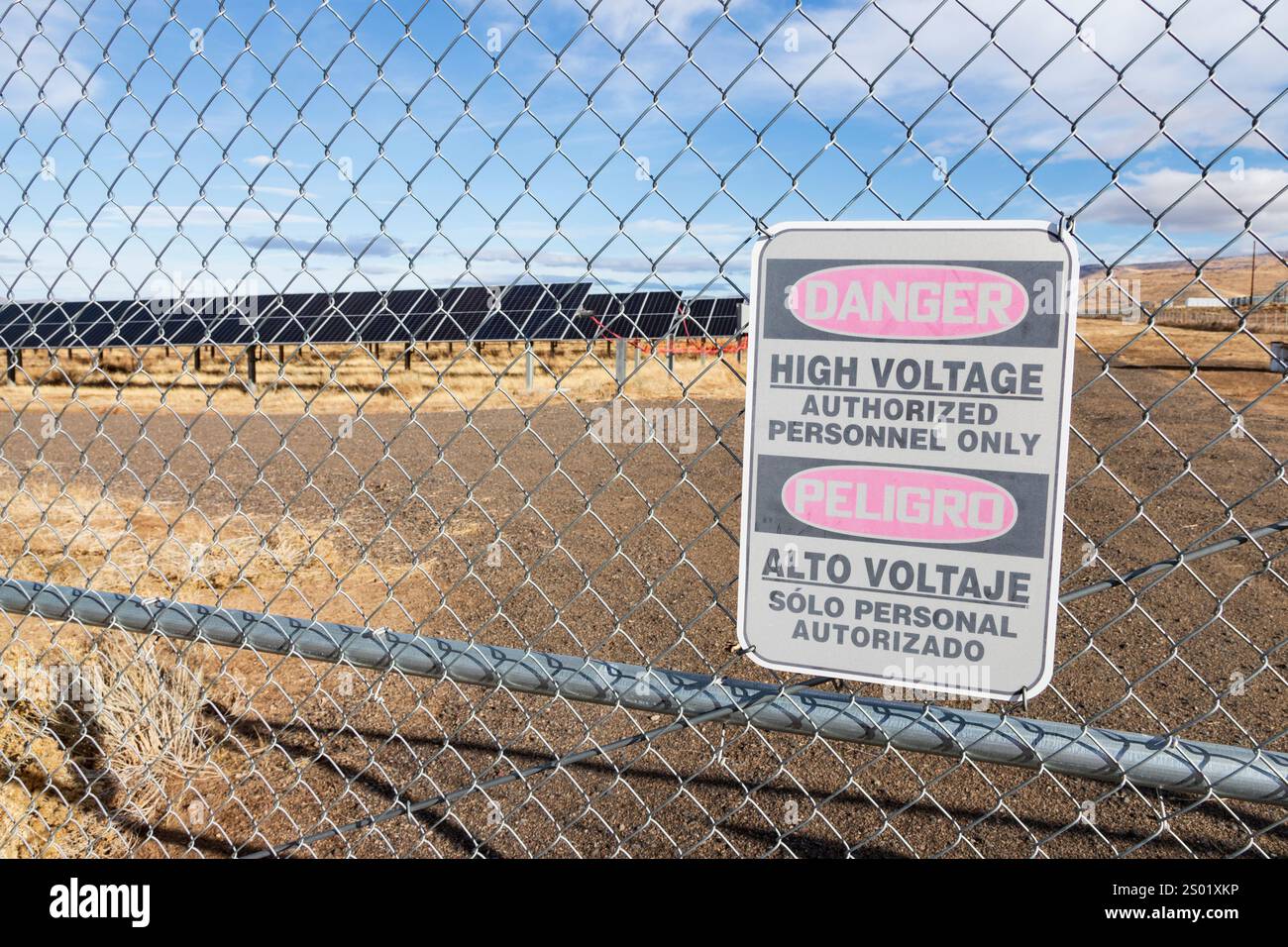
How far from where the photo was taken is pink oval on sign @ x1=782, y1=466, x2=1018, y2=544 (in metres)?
1.61

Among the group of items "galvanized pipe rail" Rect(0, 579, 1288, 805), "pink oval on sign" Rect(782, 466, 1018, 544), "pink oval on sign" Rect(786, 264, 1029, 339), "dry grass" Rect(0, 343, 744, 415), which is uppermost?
"pink oval on sign" Rect(786, 264, 1029, 339)

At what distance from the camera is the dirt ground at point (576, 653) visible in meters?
2.97

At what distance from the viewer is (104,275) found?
2703mm

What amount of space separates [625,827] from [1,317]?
511 inches

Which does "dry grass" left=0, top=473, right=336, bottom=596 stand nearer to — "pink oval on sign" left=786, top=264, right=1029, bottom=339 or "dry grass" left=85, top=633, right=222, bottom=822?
"dry grass" left=85, top=633, right=222, bottom=822

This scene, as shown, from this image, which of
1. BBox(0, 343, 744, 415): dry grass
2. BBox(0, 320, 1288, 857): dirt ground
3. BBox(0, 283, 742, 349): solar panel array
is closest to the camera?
BBox(0, 283, 742, 349): solar panel array

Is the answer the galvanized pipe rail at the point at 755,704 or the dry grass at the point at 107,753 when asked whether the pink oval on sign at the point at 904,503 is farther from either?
the dry grass at the point at 107,753

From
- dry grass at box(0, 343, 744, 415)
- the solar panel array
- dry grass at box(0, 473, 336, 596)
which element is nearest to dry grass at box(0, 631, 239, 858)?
the solar panel array

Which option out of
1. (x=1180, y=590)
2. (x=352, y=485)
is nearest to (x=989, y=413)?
(x=1180, y=590)

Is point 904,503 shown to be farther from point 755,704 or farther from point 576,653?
point 576,653

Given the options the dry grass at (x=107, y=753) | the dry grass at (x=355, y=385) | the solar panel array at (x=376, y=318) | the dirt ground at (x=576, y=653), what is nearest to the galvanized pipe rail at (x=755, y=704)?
the dirt ground at (x=576, y=653)

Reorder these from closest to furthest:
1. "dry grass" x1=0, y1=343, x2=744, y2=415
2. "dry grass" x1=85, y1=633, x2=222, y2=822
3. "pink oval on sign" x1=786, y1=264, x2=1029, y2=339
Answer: "pink oval on sign" x1=786, y1=264, x2=1029, y2=339 < "dry grass" x1=85, y1=633, x2=222, y2=822 < "dry grass" x1=0, y1=343, x2=744, y2=415

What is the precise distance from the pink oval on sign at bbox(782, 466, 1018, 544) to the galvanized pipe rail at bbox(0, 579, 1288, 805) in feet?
1.35

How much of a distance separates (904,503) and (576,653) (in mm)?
3522
